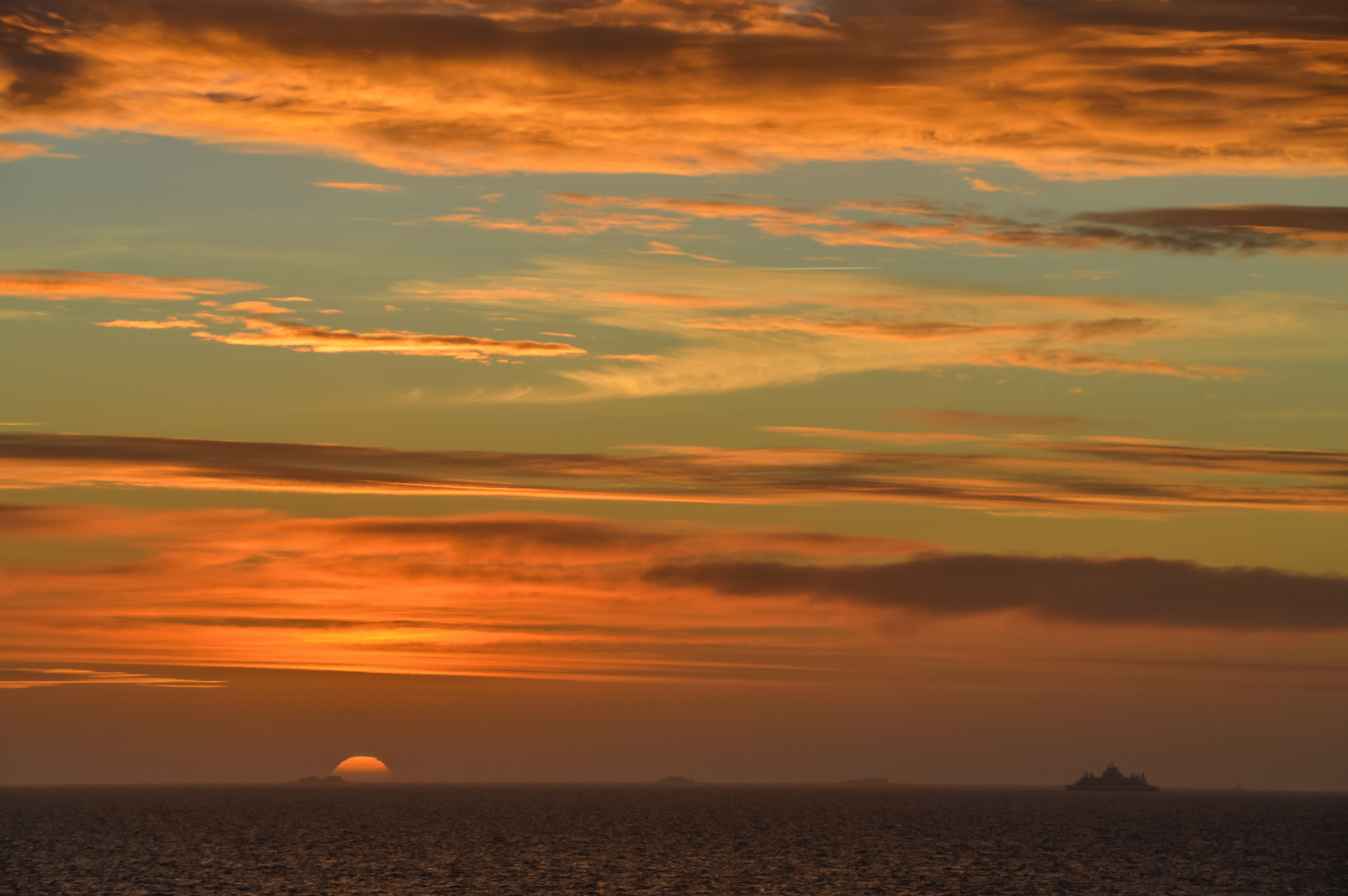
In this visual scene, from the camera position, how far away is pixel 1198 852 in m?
174

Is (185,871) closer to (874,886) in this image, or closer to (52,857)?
(52,857)

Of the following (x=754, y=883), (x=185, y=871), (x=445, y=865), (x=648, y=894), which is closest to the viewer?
(x=648, y=894)

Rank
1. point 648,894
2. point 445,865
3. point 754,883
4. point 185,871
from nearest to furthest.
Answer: point 648,894 < point 754,883 < point 185,871 < point 445,865

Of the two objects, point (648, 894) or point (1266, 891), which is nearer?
point (648, 894)

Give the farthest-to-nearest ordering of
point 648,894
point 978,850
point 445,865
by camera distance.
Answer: point 978,850 → point 445,865 → point 648,894

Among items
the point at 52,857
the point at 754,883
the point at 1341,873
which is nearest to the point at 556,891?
the point at 754,883

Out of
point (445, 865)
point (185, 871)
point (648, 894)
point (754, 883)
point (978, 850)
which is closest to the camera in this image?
point (648, 894)

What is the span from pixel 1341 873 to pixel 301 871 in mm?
105010

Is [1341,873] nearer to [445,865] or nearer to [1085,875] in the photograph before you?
[1085,875]

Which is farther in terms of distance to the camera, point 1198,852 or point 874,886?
point 1198,852

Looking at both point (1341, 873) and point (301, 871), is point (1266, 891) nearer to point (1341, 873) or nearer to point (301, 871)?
point (1341, 873)

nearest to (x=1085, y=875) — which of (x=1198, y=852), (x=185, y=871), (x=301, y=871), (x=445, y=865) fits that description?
(x=1198, y=852)

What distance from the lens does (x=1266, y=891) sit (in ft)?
406

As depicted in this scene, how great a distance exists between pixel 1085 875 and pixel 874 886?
29.7 m
